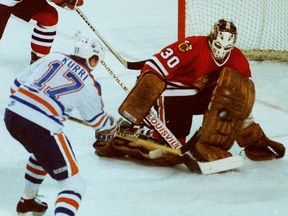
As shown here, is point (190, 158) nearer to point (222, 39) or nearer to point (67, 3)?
point (222, 39)

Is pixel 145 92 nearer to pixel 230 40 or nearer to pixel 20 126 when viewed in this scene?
pixel 230 40

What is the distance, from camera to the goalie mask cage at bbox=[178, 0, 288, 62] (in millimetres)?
5027

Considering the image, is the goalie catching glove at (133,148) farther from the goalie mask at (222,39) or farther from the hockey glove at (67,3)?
the hockey glove at (67,3)

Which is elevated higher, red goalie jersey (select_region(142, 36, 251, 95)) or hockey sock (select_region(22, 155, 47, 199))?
red goalie jersey (select_region(142, 36, 251, 95))

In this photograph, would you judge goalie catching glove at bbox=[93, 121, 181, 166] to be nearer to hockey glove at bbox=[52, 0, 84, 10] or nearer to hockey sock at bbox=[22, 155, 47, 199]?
hockey sock at bbox=[22, 155, 47, 199]

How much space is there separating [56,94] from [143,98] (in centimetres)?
77

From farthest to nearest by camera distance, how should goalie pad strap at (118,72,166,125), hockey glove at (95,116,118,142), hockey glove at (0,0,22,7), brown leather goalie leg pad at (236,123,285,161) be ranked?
hockey glove at (0,0,22,7)
brown leather goalie leg pad at (236,123,285,161)
goalie pad strap at (118,72,166,125)
hockey glove at (95,116,118,142)

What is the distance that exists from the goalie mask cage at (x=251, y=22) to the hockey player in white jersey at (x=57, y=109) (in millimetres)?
2139

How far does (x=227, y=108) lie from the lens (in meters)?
3.34

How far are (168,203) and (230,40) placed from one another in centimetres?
75

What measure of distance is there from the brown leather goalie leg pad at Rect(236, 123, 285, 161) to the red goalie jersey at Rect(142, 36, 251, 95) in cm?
30

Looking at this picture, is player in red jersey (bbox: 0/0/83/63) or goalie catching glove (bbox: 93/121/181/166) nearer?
goalie catching glove (bbox: 93/121/181/166)

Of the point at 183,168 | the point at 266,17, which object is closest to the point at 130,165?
the point at 183,168

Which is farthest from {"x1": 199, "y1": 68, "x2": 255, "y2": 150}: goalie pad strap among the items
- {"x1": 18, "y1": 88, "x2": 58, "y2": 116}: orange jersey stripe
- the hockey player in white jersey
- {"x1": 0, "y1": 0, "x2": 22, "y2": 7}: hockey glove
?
{"x1": 0, "y1": 0, "x2": 22, "y2": 7}: hockey glove
